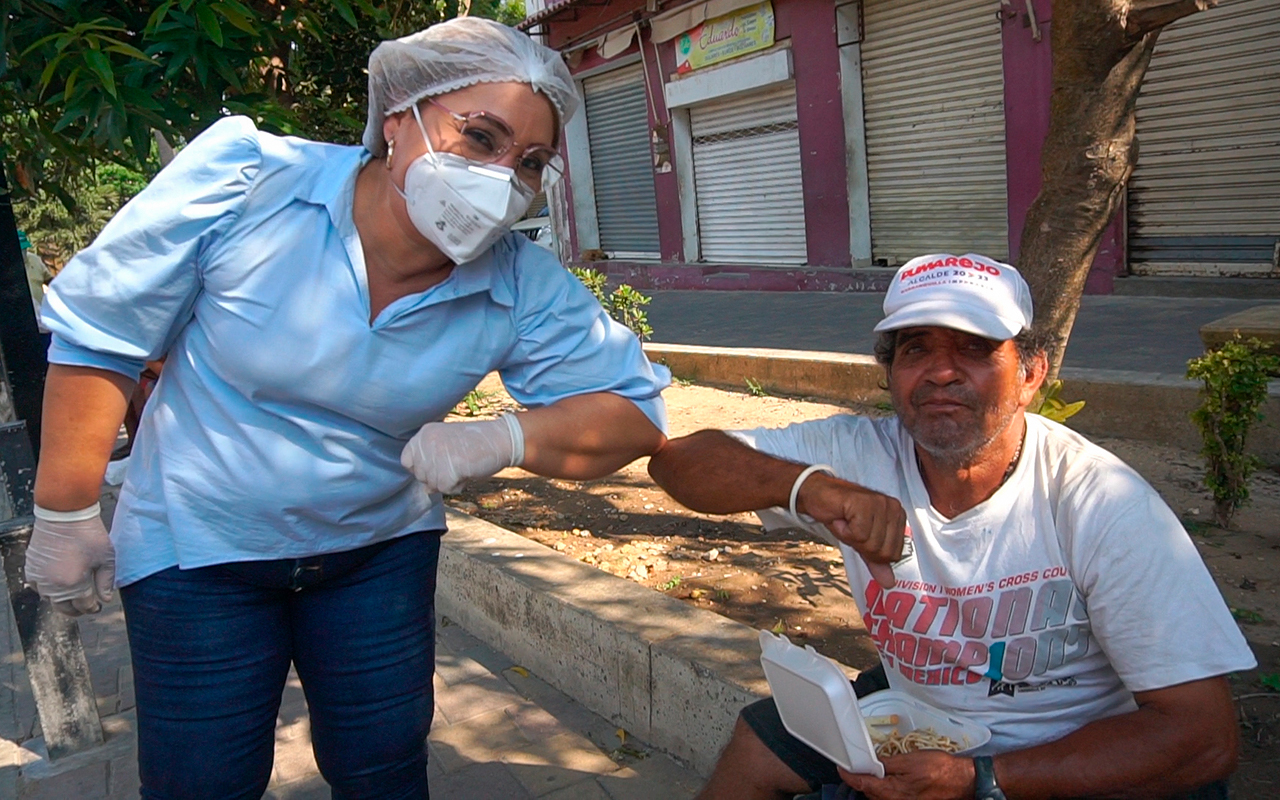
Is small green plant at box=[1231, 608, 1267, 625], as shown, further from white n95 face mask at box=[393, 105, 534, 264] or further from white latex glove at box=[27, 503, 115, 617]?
white latex glove at box=[27, 503, 115, 617]

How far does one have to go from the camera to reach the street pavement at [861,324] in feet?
21.5

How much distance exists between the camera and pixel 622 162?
15.5 metres

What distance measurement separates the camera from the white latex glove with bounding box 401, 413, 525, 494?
1.73 meters

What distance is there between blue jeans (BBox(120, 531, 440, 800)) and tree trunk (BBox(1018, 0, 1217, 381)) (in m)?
2.24

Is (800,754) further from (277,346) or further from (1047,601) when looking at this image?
(277,346)

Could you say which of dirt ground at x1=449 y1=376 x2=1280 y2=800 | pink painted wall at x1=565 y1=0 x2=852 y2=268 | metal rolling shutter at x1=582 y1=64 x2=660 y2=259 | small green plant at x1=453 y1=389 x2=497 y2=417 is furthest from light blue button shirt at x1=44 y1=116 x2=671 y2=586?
metal rolling shutter at x1=582 y1=64 x2=660 y2=259

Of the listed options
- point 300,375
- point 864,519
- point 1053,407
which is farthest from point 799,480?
point 1053,407

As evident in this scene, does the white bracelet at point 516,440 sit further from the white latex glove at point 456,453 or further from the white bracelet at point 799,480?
the white bracelet at point 799,480

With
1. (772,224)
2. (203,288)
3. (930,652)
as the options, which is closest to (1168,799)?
(930,652)

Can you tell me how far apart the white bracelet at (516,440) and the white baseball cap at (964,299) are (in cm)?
72

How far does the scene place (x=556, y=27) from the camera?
623 inches

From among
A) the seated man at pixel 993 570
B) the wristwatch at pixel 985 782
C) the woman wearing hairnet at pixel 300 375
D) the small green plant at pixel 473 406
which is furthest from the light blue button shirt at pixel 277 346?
the small green plant at pixel 473 406

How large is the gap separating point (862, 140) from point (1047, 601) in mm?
9949

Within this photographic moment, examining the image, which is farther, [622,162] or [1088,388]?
[622,162]
